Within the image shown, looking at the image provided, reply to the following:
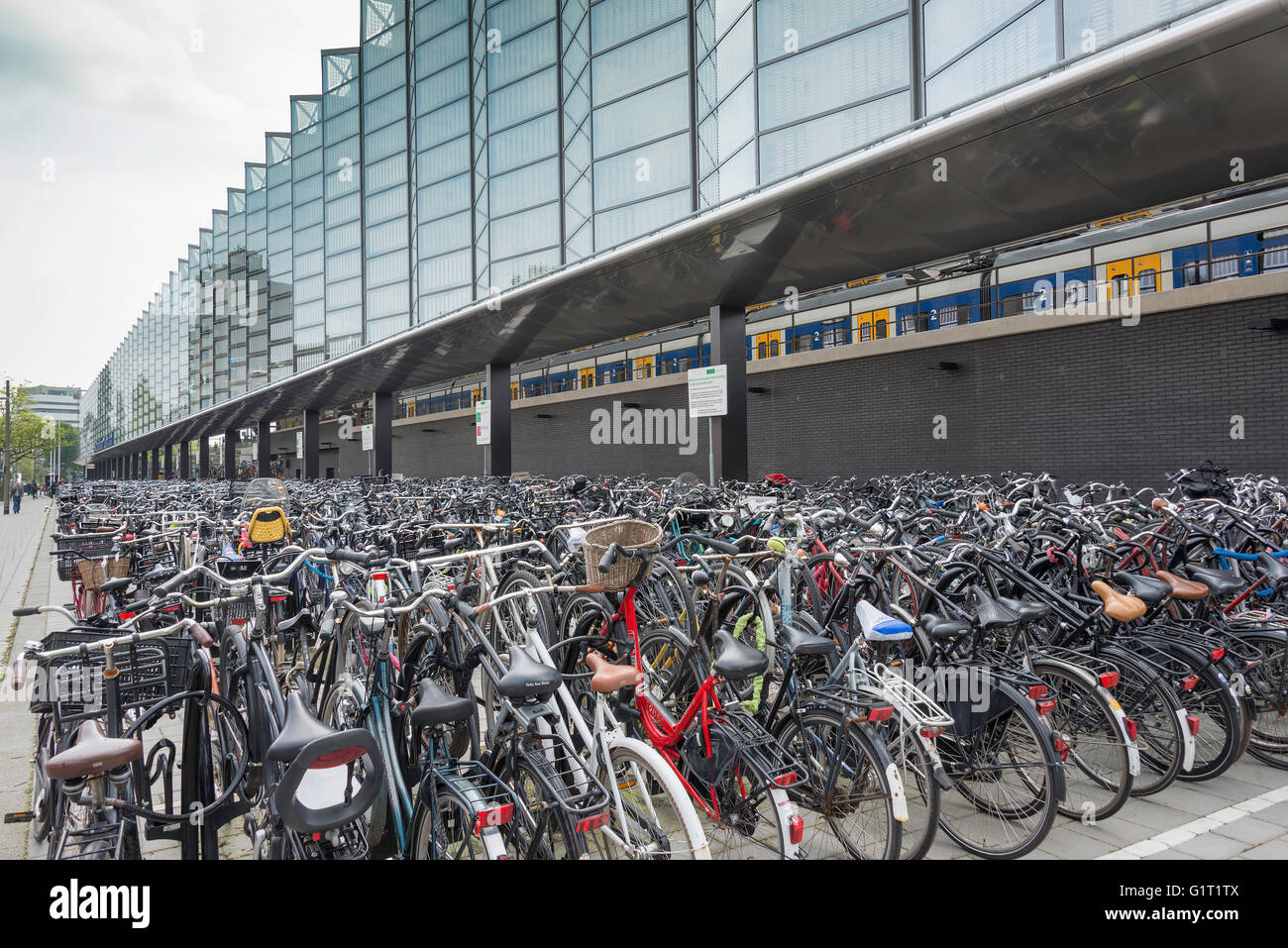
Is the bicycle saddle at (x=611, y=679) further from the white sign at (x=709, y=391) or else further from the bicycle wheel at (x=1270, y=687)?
the white sign at (x=709, y=391)

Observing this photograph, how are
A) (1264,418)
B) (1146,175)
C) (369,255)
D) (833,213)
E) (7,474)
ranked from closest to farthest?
(1146,175) < (833,213) < (1264,418) < (7,474) < (369,255)

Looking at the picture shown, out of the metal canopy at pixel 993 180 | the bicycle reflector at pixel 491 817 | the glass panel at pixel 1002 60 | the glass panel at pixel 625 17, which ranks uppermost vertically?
the glass panel at pixel 625 17

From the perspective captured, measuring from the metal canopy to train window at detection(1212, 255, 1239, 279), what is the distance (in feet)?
9.95

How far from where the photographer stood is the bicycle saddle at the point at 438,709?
1951 millimetres

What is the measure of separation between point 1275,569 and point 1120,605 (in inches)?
52.0

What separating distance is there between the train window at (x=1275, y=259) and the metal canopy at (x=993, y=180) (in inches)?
108

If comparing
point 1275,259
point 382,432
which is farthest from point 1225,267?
point 382,432

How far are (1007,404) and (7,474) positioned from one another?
36.4 m

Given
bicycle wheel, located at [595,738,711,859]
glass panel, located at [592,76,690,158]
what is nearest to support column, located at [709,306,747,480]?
glass panel, located at [592,76,690,158]

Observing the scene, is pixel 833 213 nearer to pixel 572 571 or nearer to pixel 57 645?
pixel 572 571

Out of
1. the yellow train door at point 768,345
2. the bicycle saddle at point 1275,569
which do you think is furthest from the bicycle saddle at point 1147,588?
the yellow train door at point 768,345

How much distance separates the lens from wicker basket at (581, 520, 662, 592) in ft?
9.95

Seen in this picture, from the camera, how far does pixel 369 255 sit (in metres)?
35.8
